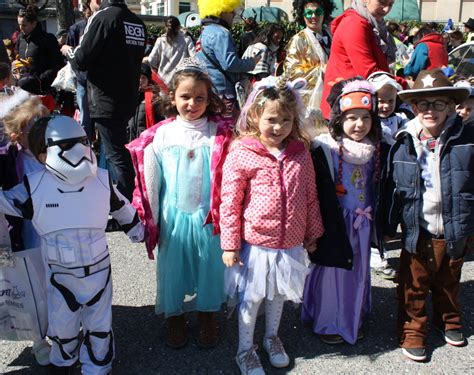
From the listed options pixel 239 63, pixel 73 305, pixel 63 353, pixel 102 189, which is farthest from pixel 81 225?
pixel 239 63

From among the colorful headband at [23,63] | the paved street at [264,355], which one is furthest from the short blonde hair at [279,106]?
the colorful headband at [23,63]

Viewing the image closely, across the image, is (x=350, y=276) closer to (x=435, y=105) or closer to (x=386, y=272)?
(x=386, y=272)

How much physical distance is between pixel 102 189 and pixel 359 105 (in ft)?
4.54

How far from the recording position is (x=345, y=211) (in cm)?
276

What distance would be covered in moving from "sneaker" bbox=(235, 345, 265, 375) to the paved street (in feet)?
0.23

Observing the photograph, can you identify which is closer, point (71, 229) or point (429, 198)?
point (71, 229)

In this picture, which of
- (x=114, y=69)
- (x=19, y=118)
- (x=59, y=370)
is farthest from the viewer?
(x=114, y=69)

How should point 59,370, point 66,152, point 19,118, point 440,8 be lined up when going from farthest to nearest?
point 440,8 → point 19,118 → point 59,370 → point 66,152

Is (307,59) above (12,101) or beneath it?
above

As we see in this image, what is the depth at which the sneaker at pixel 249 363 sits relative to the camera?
8.13 ft

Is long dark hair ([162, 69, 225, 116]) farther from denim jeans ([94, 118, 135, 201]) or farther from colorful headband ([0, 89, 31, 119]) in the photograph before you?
denim jeans ([94, 118, 135, 201])

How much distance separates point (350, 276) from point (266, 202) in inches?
30.7

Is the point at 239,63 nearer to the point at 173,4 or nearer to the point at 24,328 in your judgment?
the point at 24,328

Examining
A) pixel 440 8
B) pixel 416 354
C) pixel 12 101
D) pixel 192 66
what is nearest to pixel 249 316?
pixel 416 354
